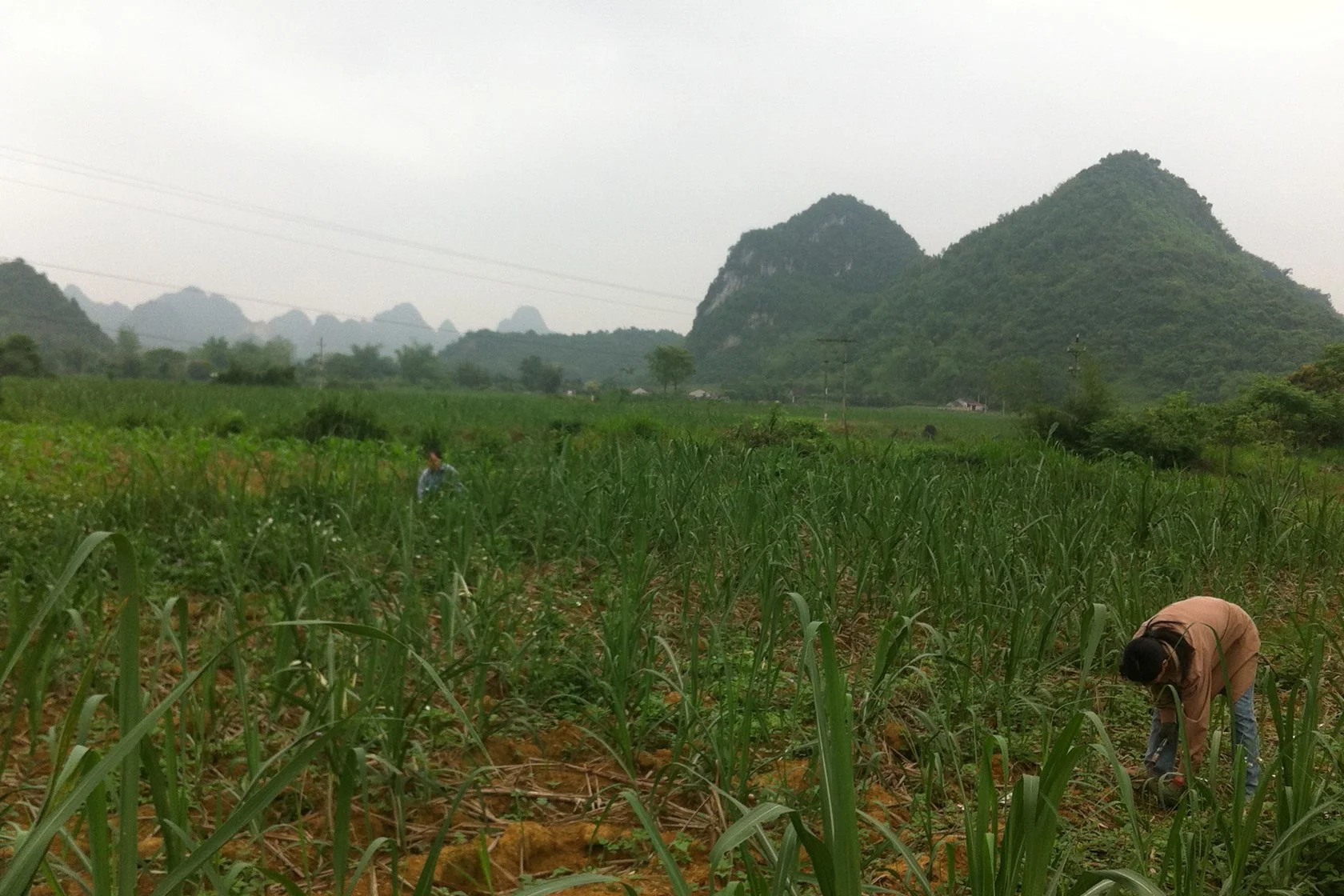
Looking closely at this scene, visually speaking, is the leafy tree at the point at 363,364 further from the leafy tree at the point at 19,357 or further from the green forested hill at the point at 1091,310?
the green forested hill at the point at 1091,310

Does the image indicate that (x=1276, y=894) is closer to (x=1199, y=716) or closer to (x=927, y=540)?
(x=1199, y=716)

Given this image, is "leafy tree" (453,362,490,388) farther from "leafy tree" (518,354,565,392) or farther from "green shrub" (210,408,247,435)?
"green shrub" (210,408,247,435)

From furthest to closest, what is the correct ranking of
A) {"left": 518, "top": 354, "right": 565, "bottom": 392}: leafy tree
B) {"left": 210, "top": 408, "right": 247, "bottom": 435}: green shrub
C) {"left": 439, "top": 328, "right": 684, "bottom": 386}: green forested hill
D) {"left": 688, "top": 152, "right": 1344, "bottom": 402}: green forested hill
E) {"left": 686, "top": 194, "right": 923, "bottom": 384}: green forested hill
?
{"left": 439, "top": 328, "right": 684, "bottom": 386}: green forested hill → {"left": 686, "top": 194, "right": 923, "bottom": 384}: green forested hill → {"left": 518, "top": 354, "right": 565, "bottom": 392}: leafy tree → {"left": 688, "top": 152, "right": 1344, "bottom": 402}: green forested hill → {"left": 210, "top": 408, "right": 247, "bottom": 435}: green shrub

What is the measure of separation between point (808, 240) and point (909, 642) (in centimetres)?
10522

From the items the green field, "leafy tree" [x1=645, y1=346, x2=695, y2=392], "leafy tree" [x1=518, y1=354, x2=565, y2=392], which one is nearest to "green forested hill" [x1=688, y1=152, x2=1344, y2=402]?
"leafy tree" [x1=645, y1=346, x2=695, y2=392]

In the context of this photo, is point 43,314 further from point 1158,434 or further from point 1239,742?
point 1239,742

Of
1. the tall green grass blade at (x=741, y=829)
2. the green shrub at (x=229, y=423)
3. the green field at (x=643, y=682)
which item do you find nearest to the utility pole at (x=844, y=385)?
the green field at (x=643, y=682)

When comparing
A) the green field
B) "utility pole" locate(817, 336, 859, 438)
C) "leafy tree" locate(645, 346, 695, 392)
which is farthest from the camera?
"leafy tree" locate(645, 346, 695, 392)

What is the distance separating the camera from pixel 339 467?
630 cm

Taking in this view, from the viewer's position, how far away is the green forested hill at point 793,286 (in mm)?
71062

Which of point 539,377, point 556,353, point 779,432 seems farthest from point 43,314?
point 779,432

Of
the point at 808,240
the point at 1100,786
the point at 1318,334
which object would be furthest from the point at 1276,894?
the point at 808,240

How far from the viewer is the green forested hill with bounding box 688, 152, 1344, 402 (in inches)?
1113

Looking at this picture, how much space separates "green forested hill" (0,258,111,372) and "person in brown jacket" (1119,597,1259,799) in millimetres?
62417
